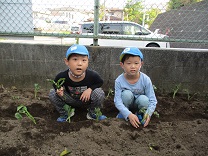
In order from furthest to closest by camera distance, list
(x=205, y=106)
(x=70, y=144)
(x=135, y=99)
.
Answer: (x=205, y=106)
(x=135, y=99)
(x=70, y=144)

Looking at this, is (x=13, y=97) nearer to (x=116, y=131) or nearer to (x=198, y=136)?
(x=116, y=131)

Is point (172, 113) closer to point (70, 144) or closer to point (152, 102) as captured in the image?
point (152, 102)

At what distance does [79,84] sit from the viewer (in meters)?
2.23

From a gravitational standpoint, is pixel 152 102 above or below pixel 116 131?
above

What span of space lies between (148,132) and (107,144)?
1.43 ft

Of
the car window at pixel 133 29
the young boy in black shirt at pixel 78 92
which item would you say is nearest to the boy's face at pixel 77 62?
the young boy in black shirt at pixel 78 92

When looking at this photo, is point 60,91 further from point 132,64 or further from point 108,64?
point 108,64

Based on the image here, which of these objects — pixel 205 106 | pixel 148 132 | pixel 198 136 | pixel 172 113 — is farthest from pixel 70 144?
pixel 205 106

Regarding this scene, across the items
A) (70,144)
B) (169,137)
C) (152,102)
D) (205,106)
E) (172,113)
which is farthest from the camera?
(205,106)

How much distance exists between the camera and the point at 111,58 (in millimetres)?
2963

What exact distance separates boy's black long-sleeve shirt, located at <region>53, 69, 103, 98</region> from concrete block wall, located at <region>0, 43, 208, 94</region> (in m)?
0.73

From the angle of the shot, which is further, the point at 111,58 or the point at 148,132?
the point at 111,58

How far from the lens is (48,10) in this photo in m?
3.12

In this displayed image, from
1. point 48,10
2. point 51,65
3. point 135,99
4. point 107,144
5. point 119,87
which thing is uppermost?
point 48,10
